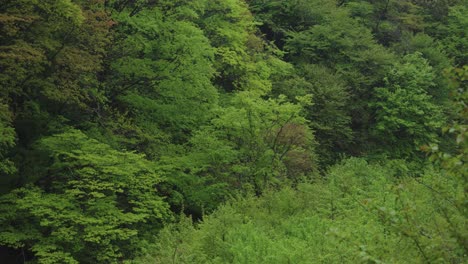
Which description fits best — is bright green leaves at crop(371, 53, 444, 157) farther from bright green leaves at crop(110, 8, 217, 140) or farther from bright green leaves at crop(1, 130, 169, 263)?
bright green leaves at crop(1, 130, 169, 263)

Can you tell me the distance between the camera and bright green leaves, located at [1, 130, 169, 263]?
11.1 meters

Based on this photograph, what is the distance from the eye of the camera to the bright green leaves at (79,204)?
11.1 meters

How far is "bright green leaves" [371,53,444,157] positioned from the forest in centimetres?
12

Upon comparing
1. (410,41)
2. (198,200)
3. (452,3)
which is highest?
(452,3)

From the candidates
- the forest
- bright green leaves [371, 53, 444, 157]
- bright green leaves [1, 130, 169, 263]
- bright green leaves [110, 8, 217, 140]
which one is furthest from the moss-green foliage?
bright green leaves [371, 53, 444, 157]

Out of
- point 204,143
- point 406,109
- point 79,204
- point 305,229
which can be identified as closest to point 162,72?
point 204,143

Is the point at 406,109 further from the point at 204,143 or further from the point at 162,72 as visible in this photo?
the point at 162,72

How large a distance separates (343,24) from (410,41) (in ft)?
18.8

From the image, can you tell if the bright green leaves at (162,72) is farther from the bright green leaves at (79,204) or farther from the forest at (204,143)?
the bright green leaves at (79,204)

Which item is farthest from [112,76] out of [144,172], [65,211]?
[65,211]

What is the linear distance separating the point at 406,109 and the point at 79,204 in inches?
724

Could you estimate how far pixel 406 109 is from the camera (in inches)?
963

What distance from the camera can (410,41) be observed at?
2984 cm

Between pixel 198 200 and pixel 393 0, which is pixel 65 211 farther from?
pixel 393 0
